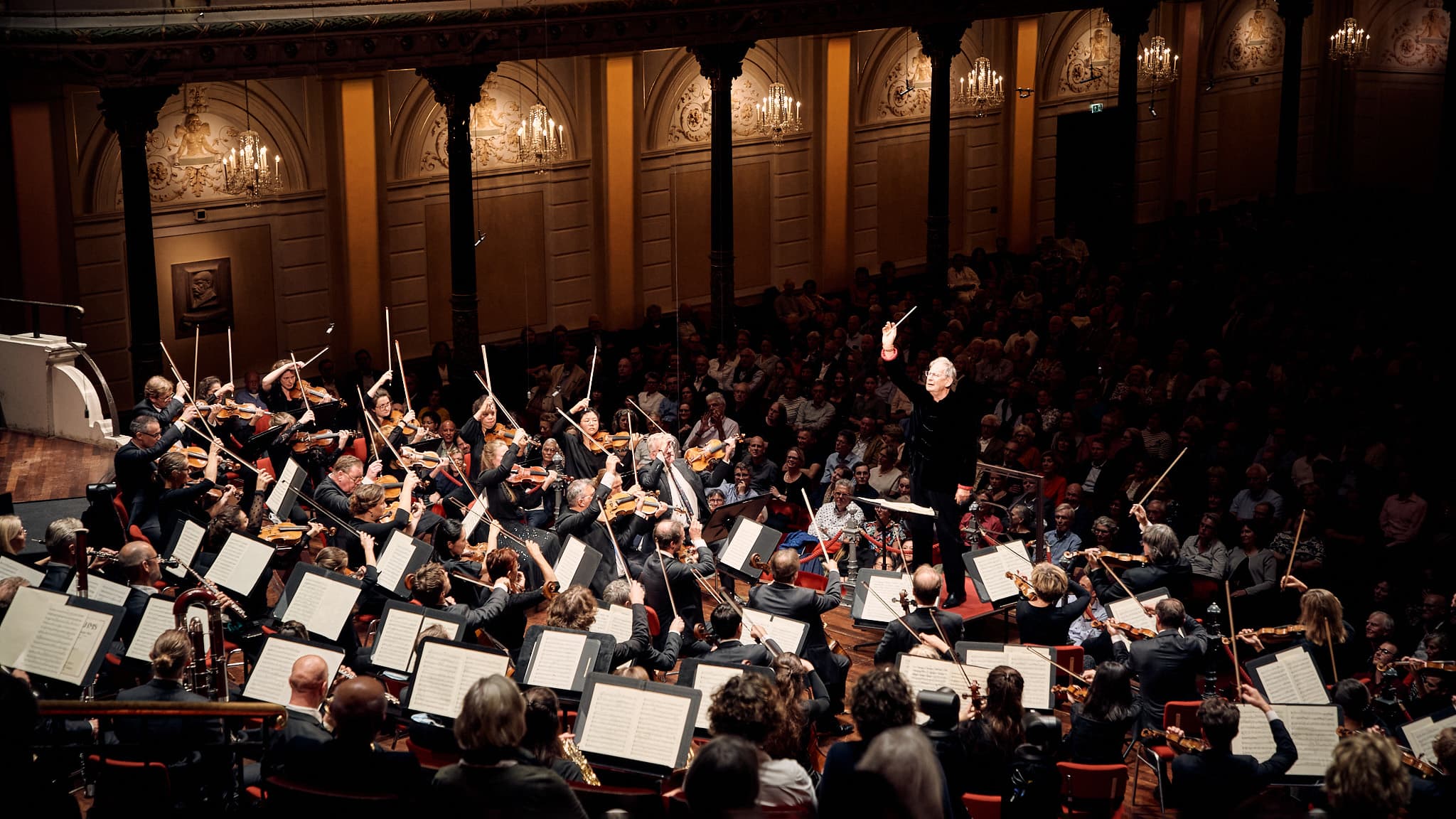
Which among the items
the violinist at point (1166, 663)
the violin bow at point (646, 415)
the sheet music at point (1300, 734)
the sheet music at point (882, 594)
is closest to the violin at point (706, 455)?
the violin bow at point (646, 415)

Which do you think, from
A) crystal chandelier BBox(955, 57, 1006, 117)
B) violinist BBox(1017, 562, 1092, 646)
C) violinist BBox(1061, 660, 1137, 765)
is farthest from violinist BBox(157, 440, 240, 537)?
crystal chandelier BBox(955, 57, 1006, 117)

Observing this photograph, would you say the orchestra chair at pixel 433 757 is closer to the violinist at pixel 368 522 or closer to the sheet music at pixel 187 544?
the violinist at pixel 368 522

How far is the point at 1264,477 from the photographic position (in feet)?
33.4

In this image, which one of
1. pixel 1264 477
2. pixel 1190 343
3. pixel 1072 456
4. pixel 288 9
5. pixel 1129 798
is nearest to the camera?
pixel 1129 798

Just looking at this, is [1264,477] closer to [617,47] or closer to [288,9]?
[617,47]

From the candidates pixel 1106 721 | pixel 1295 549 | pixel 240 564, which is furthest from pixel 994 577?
pixel 240 564

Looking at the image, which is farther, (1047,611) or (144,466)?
(144,466)

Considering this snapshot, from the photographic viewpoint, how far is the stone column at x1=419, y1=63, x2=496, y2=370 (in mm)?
13617

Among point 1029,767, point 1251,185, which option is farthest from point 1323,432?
point 1251,185

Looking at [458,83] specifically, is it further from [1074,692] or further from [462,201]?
[1074,692]

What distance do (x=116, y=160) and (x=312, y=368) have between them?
289 centimetres

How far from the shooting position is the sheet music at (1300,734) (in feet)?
21.0

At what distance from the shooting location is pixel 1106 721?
6480 millimetres

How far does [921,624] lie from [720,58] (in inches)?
339
